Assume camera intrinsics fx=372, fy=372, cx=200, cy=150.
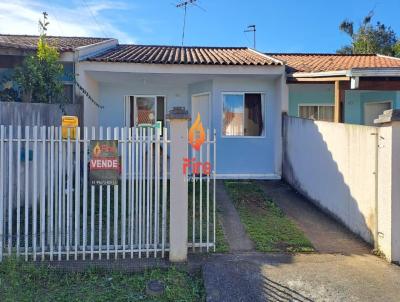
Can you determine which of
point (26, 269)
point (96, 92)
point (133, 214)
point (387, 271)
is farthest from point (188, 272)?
point (96, 92)

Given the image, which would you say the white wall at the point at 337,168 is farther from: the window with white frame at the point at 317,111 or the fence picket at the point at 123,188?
the fence picket at the point at 123,188

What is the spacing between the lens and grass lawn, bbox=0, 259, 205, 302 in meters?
4.45

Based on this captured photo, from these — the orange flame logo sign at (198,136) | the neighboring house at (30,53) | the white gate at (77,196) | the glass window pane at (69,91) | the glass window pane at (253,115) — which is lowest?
the white gate at (77,196)

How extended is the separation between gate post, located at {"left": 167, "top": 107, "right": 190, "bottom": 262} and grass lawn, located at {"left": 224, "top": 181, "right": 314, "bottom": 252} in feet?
4.45

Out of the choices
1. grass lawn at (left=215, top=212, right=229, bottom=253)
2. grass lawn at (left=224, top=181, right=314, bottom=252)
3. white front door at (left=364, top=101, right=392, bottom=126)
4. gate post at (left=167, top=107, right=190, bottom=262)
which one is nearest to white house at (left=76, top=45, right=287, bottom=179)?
grass lawn at (left=224, top=181, right=314, bottom=252)

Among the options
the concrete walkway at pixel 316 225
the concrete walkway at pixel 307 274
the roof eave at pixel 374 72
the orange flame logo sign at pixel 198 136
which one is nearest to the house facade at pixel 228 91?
the roof eave at pixel 374 72

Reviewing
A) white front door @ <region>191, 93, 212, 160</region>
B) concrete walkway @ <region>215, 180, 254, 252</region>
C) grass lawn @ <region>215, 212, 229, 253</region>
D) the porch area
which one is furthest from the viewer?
white front door @ <region>191, 93, 212, 160</region>

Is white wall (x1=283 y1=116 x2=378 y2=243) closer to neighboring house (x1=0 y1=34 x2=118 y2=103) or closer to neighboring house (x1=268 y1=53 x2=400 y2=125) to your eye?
neighboring house (x1=268 y1=53 x2=400 y2=125)

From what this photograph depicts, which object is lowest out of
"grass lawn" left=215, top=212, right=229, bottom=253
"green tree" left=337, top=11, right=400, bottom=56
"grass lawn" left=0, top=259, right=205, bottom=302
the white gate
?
"grass lawn" left=0, top=259, right=205, bottom=302

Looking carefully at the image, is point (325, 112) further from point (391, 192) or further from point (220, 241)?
point (220, 241)

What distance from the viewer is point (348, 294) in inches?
179

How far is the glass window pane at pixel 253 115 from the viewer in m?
11.4

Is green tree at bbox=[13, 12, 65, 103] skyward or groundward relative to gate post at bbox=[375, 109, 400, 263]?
skyward

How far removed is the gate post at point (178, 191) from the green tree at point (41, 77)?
415 cm
